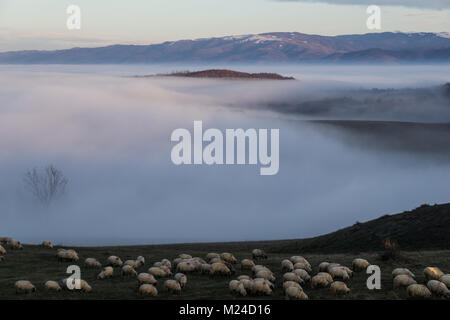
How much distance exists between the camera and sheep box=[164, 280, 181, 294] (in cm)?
2398

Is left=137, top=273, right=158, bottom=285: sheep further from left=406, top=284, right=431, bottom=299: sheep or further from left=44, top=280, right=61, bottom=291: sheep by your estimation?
left=406, top=284, right=431, bottom=299: sheep

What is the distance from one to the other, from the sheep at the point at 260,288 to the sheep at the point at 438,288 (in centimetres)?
572

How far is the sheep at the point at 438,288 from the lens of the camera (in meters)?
22.4

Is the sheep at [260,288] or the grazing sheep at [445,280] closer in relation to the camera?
the grazing sheep at [445,280]

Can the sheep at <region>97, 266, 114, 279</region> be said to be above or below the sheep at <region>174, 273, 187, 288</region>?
below

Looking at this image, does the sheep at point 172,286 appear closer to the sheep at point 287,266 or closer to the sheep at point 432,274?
the sheep at point 287,266

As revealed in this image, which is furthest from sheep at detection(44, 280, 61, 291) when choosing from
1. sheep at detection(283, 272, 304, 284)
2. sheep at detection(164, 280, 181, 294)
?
sheep at detection(283, 272, 304, 284)

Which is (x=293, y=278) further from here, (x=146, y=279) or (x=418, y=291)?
(x=146, y=279)

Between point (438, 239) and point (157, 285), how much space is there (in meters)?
25.4

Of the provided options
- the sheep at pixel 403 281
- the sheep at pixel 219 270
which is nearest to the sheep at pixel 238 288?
the sheep at pixel 219 270

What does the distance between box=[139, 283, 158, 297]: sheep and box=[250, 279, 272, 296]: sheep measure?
3594 millimetres

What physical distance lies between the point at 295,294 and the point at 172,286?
4.79m

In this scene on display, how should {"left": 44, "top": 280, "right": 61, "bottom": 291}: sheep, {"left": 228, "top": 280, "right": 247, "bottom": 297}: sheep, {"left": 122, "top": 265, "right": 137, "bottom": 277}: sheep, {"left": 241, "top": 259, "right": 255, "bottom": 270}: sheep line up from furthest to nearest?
1. {"left": 241, "top": 259, "right": 255, "bottom": 270}: sheep
2. {"left": 122, "top": 265, "right": 137, "bottom": 277}: sheep
3. {"left": 44, "top": 280, "right": 61, "bottom": 291}: sheep
4. {"left": 228, "top": 280, "right": 247, "bottom": 297}: sheep

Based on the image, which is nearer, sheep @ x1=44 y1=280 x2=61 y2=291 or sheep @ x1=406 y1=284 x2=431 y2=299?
sheep @ x1=406 y1=284 x2=431 y2=299
